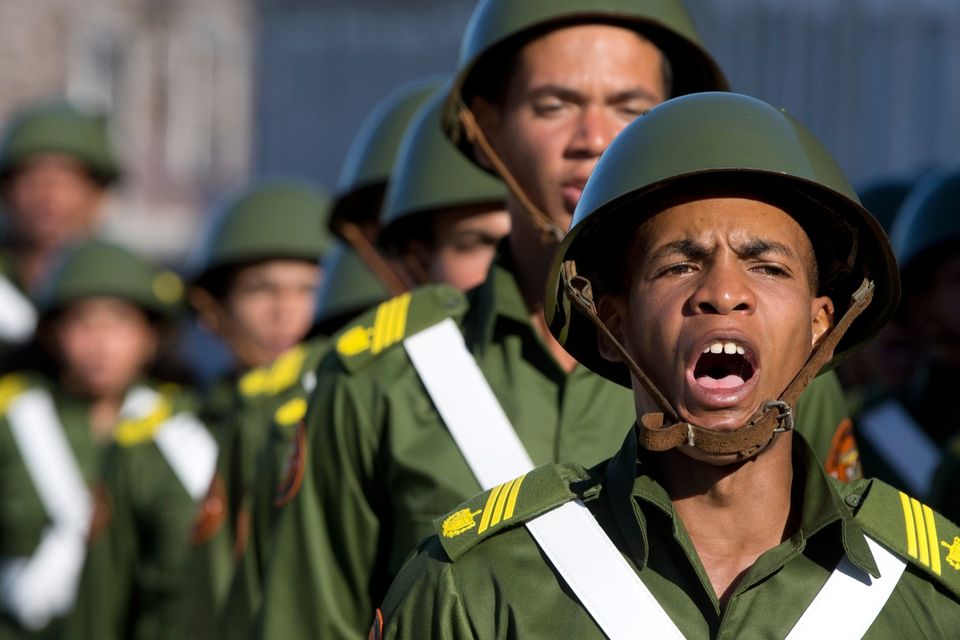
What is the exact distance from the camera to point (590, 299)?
3891 millimetres

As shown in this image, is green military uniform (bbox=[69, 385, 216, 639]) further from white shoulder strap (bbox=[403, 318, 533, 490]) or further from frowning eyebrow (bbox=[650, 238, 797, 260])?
frowning eyebrow (bbox=[650, 238, 797, 260])

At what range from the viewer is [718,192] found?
3773 mm

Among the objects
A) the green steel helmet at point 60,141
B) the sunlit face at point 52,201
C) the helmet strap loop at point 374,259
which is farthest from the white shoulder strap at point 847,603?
the green steel helmet at point 60,141

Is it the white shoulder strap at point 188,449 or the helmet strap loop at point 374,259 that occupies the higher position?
the helmet strap loop at point 374,259

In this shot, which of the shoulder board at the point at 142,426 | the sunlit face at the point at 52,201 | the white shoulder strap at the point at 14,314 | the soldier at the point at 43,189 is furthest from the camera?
the sunlit face at the point at 52,201

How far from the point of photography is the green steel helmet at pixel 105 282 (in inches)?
397

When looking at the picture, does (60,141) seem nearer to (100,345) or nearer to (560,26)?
(100,345)

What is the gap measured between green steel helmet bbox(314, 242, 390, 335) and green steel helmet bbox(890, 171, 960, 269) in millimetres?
1853

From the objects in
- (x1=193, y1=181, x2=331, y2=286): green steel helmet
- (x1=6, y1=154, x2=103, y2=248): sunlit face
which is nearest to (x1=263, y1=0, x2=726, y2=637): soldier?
(x1=193, y1=181, x2=331, y2=286): green steel helmet

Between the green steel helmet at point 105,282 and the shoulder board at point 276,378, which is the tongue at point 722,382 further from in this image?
the green steel helmet at point 105,282

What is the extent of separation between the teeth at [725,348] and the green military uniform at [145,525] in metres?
4.80

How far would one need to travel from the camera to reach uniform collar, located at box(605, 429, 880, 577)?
3.62 m

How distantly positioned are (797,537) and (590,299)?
1.84 feet

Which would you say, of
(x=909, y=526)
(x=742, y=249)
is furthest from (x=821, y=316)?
(x=909, y=526)
